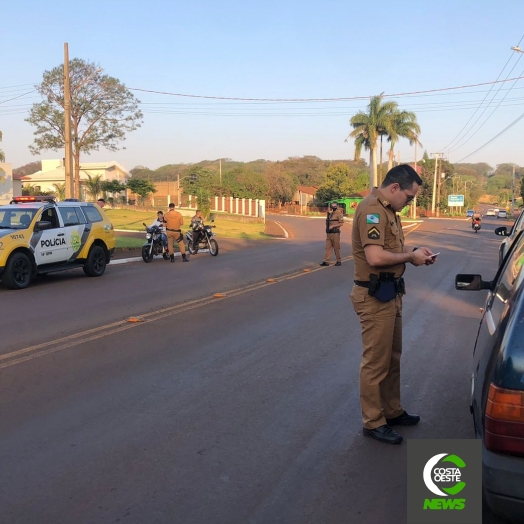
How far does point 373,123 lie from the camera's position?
56156 mm

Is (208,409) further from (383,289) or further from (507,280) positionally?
(507,280)

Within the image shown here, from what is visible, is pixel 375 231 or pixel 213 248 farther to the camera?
pixel 213 248

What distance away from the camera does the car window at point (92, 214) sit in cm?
1487

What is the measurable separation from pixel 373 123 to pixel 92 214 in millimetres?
45168

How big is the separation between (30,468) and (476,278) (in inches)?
135

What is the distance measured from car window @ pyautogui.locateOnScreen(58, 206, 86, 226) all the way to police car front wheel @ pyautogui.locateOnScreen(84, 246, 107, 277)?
77cm

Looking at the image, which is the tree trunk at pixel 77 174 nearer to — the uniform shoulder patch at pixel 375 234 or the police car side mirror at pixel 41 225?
the police car side mirror at pixel 41 225

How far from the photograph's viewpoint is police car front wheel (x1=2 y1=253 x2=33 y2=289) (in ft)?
39.9

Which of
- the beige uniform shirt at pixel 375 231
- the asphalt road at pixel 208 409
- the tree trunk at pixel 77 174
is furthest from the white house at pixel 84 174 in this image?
A: the beige uniform shirt at pixel 375 231

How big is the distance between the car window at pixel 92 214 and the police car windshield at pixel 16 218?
1.74 metres

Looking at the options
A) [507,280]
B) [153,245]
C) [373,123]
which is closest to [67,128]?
[153,245]

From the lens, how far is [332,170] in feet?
266

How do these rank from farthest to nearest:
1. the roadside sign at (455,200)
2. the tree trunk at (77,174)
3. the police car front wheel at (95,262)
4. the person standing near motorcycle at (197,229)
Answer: the roadside sign at (455,200) → the tree trunk at (77,174) → the person standing near motorcycle at (197,229) → the police car front wheel at (95,262)

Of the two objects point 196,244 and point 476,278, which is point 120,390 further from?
point 196,244
